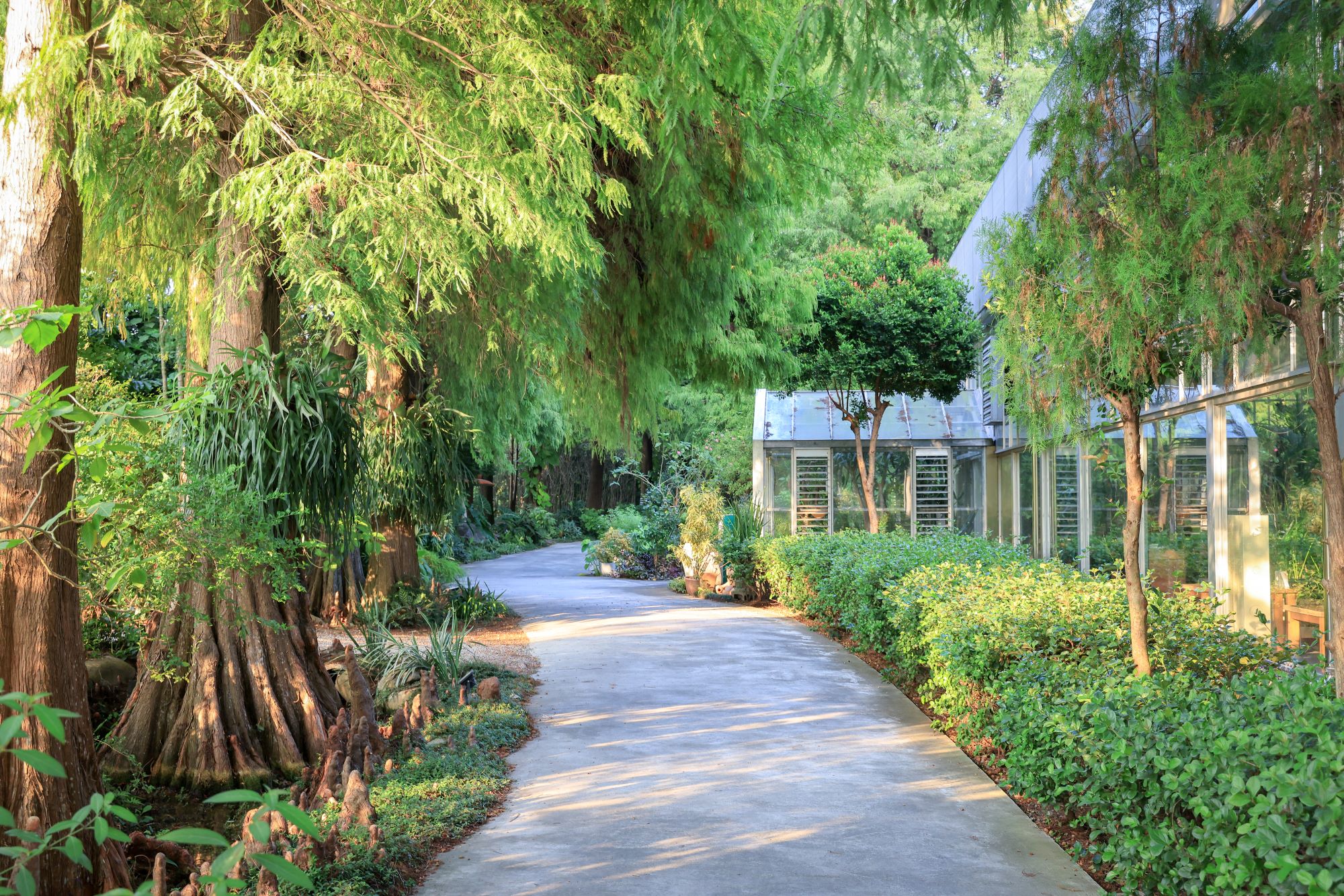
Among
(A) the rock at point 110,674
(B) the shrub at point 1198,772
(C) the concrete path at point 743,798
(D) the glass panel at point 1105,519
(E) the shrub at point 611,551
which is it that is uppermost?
(D) the glass panel at point 1105,519

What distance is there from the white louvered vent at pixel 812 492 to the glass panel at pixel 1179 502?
9018 millimetres

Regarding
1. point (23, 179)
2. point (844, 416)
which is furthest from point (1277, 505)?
point (844, 416)

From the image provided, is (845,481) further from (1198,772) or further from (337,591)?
(1198,772)

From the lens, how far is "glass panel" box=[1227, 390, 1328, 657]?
22.9 feet

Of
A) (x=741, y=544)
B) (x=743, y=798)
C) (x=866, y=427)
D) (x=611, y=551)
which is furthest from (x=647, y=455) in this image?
(x=743, y=798)

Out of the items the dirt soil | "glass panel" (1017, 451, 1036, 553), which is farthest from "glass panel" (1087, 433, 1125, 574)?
the dirt soil

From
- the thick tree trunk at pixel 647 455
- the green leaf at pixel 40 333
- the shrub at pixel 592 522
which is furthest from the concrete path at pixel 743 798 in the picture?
the thick tree trunk at pixel 647 455

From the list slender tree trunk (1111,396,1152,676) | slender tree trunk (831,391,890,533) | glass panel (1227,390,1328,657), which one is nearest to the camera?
slender tree trunk (1111,396,1152,676)

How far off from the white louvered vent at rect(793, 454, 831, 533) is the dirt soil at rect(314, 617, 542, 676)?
7.25 m

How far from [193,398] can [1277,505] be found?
711 cm

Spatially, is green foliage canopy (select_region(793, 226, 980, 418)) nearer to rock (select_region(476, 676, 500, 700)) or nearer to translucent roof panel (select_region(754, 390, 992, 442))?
translucent roof panel (select_region(754, 390, 992, 442))

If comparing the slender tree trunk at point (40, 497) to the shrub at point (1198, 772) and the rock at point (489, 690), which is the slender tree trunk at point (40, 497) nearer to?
the rock at point (489, 690)

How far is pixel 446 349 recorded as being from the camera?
35.0 feet

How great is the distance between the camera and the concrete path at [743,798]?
14.4 ft
